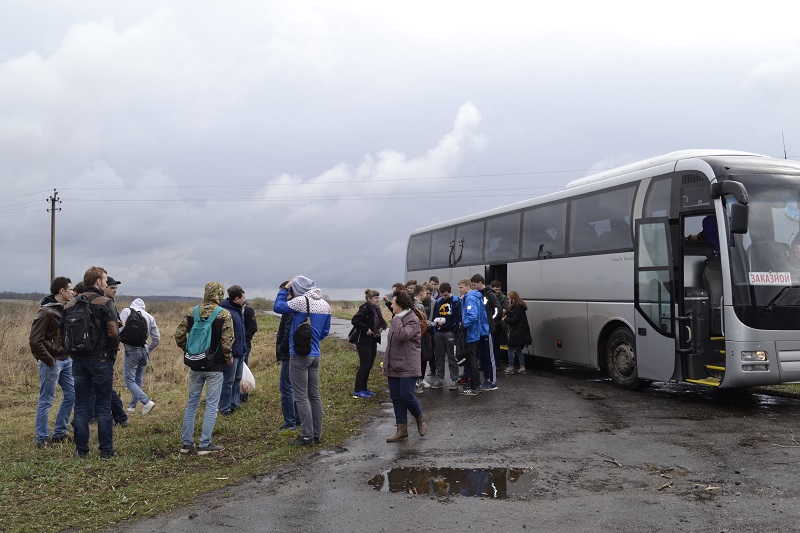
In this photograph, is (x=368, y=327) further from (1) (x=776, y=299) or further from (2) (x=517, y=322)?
(1) (x=776, y=299)

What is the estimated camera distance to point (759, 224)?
1042 cm

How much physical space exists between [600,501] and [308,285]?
A: 405cm

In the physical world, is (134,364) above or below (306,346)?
below

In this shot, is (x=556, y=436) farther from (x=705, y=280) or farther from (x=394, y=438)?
(x=705, y=280)

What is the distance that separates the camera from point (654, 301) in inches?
449

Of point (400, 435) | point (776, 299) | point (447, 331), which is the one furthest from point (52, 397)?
point (776, 299)

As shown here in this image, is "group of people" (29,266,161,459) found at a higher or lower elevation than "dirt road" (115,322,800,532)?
higher

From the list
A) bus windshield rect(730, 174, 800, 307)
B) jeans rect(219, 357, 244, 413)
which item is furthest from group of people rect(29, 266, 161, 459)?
bus windshield rect(730, 174, 800, 307)

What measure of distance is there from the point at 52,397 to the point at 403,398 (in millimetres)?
4422

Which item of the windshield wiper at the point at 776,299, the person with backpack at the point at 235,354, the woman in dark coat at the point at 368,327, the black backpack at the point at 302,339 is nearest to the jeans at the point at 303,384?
the black backpack at the point at 302,339

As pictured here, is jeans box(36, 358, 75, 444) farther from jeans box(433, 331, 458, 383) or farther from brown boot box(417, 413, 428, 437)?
jeans box(433, 331, 458, 383)

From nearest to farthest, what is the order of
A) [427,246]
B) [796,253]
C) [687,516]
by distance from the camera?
1. [687,516]
2. [796,253]
3. [427,246]

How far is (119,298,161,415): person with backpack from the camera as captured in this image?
10.5 m

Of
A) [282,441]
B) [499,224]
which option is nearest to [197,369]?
[282,441]
